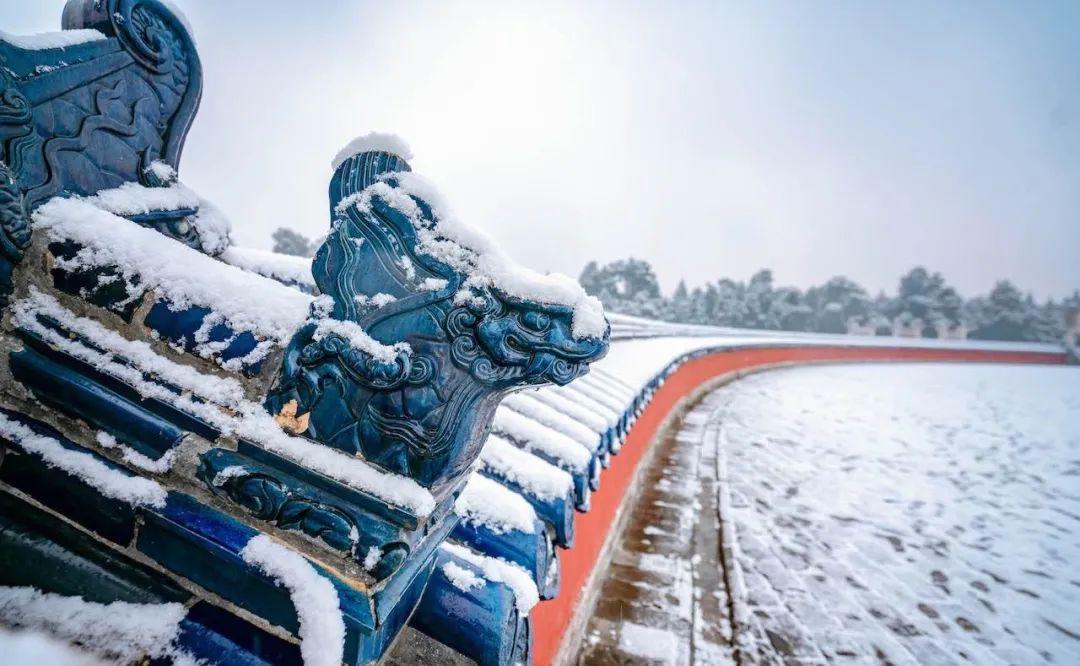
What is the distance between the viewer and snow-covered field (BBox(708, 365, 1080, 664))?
2.73 metres

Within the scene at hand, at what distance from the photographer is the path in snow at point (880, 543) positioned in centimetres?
262

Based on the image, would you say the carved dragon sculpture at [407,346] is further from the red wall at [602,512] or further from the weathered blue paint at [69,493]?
the red wall at [602,512]

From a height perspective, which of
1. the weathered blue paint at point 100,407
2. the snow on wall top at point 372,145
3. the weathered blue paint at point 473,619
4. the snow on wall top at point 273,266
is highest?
the snow on wall top at point 372,145

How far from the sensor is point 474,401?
882 mm

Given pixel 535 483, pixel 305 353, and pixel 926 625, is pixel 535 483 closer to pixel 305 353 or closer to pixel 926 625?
pixel 305 353

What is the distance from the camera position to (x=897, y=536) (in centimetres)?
411

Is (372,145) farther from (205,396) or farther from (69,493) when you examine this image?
(69,493)

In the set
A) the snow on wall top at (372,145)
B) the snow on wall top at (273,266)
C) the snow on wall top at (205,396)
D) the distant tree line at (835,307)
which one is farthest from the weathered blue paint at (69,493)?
the distant tree line at (835,307)

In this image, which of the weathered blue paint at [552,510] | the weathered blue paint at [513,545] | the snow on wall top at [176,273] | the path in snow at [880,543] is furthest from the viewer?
the path in snow at [880,543]

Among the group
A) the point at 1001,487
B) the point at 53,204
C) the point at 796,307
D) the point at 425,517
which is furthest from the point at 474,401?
the point at 796,307

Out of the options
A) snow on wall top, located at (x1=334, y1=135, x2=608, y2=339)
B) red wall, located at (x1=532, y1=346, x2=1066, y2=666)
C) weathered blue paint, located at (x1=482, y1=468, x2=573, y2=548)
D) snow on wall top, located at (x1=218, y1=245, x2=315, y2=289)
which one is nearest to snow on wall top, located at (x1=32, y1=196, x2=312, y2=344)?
snow on wall top, located at (x1=334, y1=135, x2=608, y2=339)

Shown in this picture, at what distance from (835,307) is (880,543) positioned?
44773mm

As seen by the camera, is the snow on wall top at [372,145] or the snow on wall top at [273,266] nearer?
the snow on wall top at [372,145]

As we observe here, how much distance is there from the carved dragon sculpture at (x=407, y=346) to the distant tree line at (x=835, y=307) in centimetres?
3617
